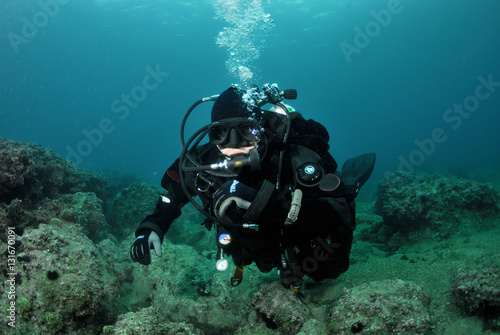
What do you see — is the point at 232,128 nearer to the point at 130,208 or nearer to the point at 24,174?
the point at 24,174

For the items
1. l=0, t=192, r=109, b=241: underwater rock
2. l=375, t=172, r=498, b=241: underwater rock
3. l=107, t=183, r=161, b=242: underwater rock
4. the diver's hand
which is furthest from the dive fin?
l=107, t=183, r=161, b=242: underwater rock

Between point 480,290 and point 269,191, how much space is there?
210 centimetres

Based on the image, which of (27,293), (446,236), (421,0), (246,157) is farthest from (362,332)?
(421,0)

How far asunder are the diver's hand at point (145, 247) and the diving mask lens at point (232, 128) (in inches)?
51.2

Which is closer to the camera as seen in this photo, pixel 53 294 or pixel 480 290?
pixel 480 290

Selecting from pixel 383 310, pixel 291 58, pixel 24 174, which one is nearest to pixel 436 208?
pixel 383 310

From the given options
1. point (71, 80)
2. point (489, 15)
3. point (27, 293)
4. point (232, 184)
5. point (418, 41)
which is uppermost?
point (71, 80)

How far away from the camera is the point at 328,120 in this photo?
17500cm

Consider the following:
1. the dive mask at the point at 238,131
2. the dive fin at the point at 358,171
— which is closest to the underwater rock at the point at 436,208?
the dive fin at the point at 358,171

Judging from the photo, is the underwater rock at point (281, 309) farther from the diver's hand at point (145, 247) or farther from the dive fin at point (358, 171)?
the dive fin at point (358, 171)

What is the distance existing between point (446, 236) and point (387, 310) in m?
4.11

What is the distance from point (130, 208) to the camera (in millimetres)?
9078

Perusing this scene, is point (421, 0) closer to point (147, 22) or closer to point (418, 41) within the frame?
point (418, 41)

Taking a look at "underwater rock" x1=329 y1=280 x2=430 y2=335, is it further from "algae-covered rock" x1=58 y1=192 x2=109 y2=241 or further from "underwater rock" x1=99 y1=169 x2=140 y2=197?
"underwater rock" x1=99 y1=169 x2=140 y2=197
